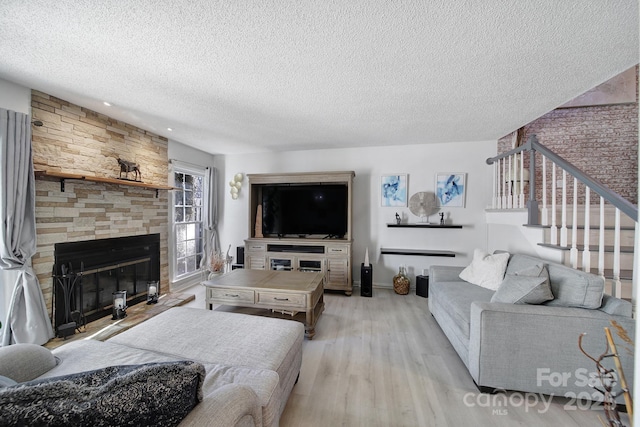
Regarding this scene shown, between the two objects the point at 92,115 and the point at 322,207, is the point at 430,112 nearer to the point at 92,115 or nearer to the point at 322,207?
the point at 322,207

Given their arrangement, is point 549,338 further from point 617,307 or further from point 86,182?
point 86,182

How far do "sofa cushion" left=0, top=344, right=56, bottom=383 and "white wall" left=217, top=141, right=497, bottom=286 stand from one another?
3.49 m

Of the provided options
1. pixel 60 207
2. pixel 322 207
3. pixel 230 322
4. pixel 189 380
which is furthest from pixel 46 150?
pixel 322 207

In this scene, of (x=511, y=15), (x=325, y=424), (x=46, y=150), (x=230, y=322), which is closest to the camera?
(x=511, y=15)

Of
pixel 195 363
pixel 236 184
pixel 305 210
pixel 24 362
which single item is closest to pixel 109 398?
pixel 195 363

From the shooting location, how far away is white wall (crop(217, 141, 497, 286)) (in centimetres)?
369

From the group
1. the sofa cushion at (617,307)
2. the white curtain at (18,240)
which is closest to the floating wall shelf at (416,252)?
the sofa cushion at (617,307)

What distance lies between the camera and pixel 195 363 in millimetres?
788

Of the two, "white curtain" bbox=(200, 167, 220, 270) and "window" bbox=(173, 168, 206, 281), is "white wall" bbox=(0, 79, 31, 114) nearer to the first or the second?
"window" bbox=(173, 168, 206, 281)

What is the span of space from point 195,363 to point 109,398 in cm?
24

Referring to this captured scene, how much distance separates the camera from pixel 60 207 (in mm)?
2359

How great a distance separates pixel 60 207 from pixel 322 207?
10.1 feet

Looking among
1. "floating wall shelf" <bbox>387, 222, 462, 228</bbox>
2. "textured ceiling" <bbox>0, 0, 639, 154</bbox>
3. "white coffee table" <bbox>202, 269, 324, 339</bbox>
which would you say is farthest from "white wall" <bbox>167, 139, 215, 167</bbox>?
"floating wall shelf" <bbox>387, 222, 462, 228</bbox>

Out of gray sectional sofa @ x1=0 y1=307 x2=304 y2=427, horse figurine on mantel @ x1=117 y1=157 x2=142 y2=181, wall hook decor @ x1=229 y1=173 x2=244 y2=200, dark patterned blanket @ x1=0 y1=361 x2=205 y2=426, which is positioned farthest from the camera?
wall hook decor @ x1=229 y1=173 x2=244 y2=200
